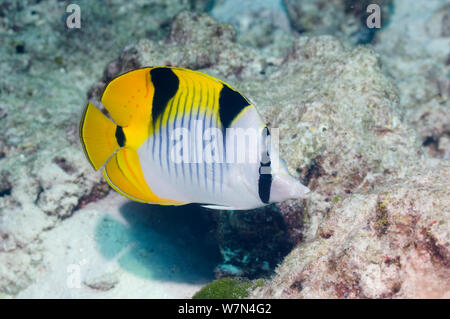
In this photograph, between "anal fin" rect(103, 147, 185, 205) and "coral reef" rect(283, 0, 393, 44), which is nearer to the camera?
"anal fin" rect(103, 147, 185, 205)

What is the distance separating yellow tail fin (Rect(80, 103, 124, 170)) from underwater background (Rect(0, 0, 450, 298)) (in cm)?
118

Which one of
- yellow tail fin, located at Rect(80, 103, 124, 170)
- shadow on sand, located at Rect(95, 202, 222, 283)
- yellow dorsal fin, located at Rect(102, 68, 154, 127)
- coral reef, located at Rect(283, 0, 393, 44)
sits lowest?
shadow on sand, located at Rect(95, 202, 222, 283)

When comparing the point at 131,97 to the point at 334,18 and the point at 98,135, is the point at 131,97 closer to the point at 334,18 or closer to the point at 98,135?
the point at 98,135

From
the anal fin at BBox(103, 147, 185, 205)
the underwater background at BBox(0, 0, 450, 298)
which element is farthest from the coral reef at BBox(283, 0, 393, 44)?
the anal fin at BBox(103, 147, 185, 205)

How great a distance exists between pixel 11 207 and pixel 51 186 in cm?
46

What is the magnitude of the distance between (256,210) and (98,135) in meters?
1.47

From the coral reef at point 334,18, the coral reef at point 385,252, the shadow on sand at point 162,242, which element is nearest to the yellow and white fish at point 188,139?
the coral reef at point 385,252

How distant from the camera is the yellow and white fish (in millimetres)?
1796

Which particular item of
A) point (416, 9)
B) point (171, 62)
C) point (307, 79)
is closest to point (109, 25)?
point (171, 62)

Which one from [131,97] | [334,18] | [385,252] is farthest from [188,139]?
[334,18]

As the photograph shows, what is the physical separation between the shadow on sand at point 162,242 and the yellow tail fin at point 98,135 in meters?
1.70

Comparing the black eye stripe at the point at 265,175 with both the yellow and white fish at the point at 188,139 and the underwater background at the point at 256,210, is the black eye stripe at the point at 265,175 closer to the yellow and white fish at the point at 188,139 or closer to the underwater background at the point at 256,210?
the yellow and white fish at the point at 188,139

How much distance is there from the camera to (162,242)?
3.62 m

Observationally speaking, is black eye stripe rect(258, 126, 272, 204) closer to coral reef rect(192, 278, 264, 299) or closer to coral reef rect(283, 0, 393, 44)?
coral reef rect(192, 278, 264, 299)
